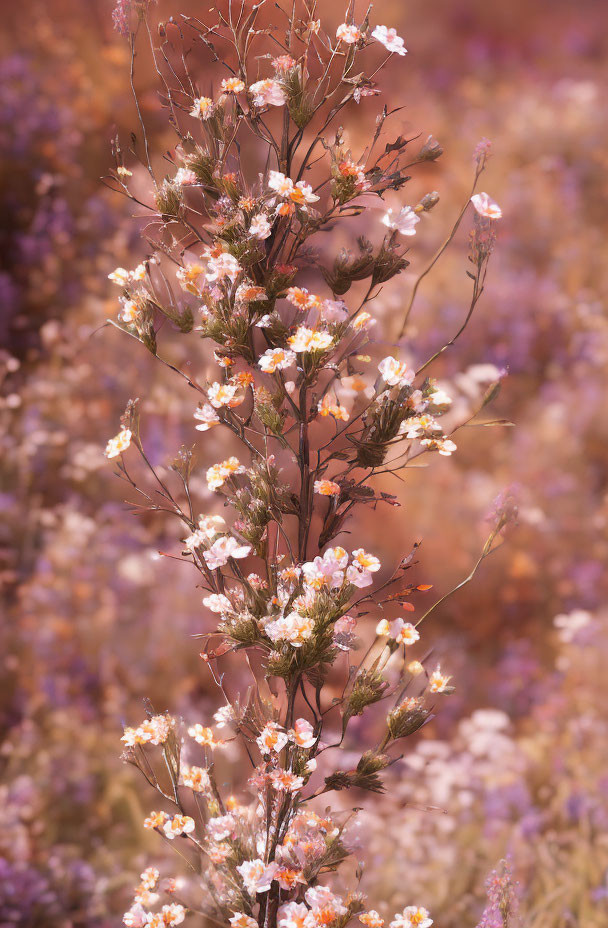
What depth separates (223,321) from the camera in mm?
1119

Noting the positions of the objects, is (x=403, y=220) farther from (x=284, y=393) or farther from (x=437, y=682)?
(x=437, y=682)

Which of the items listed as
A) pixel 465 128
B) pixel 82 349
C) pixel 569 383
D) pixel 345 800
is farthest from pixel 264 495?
pixel 465 128

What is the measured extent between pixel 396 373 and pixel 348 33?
428 mm

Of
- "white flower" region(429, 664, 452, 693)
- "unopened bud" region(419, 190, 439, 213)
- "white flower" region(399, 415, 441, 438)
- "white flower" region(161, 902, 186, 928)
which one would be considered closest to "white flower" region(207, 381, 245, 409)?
"white flower" region(399, 415, 441, 438)

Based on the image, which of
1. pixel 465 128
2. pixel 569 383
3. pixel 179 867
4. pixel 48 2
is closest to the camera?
pixel 179 867

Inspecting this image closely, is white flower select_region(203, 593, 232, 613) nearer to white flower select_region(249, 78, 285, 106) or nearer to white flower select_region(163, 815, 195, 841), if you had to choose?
white flower select_region(163, 815, 195, 841)

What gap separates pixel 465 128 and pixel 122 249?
261 cm

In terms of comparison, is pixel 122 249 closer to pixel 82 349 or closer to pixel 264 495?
pixel 82 349

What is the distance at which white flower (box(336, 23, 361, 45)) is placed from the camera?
1.10 meters

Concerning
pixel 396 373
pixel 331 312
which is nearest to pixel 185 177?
pixel 331 312

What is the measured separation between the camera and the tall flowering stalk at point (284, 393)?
3.63ft

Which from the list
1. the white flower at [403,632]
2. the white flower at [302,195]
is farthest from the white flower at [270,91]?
the white flower at [403,632]

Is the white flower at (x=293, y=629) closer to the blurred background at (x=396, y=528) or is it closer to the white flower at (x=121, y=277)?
the blurred background at (x=396, y=528)

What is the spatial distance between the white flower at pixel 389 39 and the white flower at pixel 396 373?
0.38 metres
